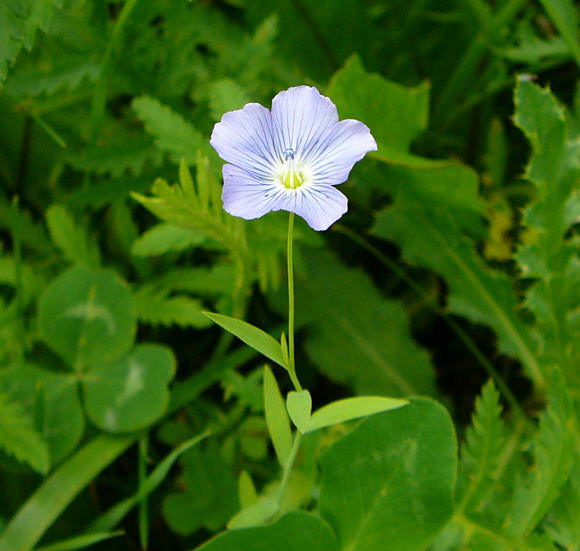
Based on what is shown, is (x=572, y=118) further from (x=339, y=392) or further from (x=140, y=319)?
(x=140, y=319)

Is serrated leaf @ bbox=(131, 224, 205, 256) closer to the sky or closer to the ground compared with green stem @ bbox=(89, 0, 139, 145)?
closer to the ground

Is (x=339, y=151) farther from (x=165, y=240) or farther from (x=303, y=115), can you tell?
(x=165, y=240)

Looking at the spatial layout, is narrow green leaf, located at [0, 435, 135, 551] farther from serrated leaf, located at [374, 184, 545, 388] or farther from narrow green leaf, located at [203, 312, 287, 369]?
serrated leaf, located at [374, 184, 545, 388]

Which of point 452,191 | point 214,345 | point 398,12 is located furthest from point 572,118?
point 214,345

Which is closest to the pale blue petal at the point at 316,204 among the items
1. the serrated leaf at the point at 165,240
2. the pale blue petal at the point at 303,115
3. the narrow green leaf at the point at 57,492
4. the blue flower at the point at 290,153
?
the blue flower at the point at 290,153

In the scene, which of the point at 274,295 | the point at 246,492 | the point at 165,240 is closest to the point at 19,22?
the point at 165,240

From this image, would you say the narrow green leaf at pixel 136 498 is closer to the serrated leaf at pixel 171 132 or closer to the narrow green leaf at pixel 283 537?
the narrow green leaf at pixel 283 537

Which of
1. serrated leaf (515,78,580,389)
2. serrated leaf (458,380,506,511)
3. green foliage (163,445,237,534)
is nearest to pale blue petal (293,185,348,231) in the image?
serrated leaf (458,380,506,511)

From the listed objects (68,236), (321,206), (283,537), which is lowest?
(283,537)

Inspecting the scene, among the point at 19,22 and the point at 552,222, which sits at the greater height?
the point at 19,22
